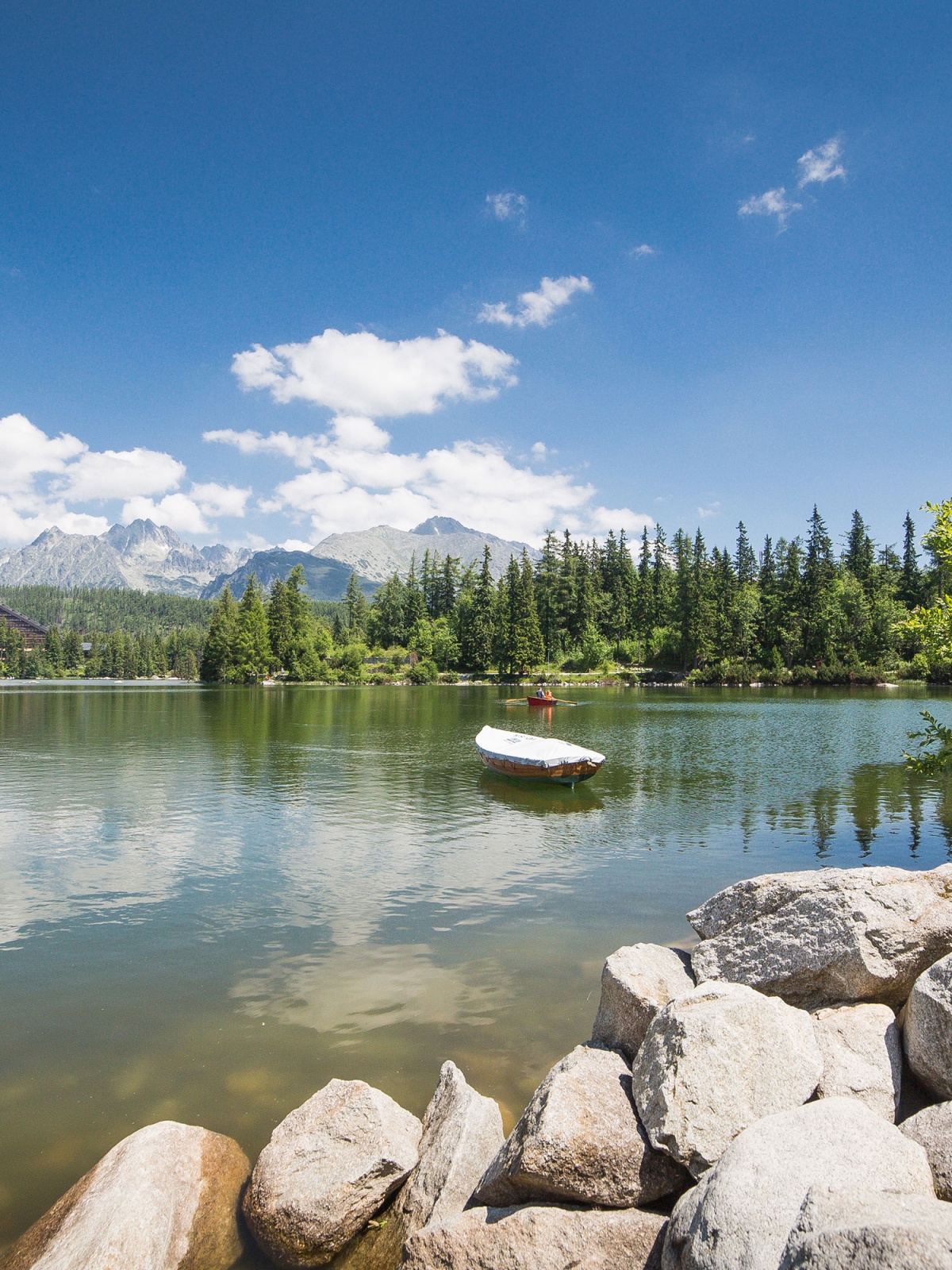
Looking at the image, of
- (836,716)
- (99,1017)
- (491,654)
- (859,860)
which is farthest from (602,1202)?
(491,654)

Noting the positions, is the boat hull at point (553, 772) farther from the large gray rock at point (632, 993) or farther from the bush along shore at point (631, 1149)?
the bush along shore at point (631, 1149)

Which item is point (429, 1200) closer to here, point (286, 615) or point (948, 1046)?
point (948, 1046)

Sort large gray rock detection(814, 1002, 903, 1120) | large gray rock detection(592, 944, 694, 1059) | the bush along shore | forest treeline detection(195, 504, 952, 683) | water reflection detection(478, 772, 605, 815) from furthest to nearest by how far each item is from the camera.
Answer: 1. forest treeline detection(195, 504, 952, 683)
2. water reflection detection(478, 772, 605, 815)
3. large gray rock detection(592, 944, 694, 1059)
4. large gray rock detection(814, 1002, 903, 1120)
5. the bush along shore

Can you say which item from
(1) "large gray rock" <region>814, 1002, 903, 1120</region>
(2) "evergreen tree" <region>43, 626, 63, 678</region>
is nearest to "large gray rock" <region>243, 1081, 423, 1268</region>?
(1) "large gray rock" <region>814, 1002, 903, 1120</region>

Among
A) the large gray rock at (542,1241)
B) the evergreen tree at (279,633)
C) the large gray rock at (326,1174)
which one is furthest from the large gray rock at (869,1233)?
the evergreen tree at (279,633)

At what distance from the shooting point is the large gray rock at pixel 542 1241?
495 centimetres

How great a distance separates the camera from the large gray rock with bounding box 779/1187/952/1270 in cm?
316

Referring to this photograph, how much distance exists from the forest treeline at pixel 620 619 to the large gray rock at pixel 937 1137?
10784 centimetres

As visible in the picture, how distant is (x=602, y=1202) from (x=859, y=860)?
15069 mm

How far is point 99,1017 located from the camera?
33.7 feet

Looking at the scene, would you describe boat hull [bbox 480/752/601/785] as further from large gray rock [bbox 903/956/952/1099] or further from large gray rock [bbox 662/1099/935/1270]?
large gray rock [bbox 662/1099/935/1270]

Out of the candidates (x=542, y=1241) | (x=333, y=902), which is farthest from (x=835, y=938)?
(x=333, y=902)

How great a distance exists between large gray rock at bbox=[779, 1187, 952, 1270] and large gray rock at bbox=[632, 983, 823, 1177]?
1556mm

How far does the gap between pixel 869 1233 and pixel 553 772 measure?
2494 cm
